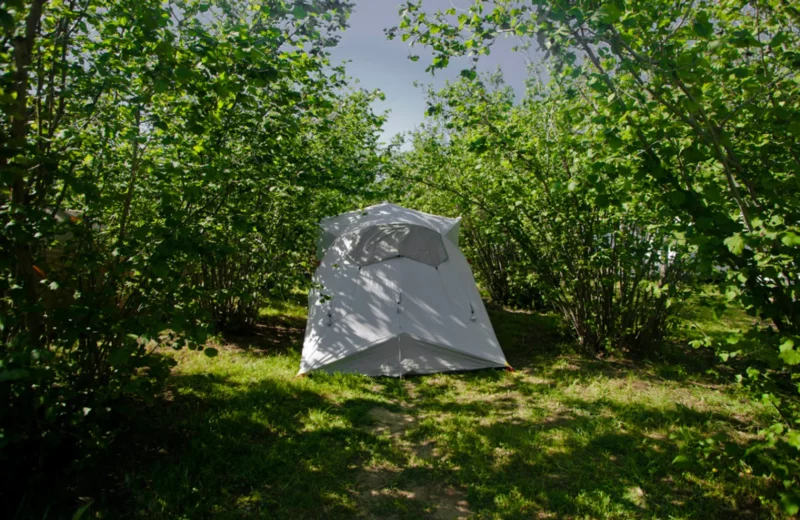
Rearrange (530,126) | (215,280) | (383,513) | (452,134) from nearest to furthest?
(383,513), (530,126), (215,280), (452,134)

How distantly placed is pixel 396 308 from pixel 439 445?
2.19 meters

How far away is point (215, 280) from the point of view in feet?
21.8

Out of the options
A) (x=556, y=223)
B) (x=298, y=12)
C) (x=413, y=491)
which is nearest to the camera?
(x=298, y=12)

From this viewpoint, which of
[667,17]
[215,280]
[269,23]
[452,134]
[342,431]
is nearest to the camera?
[667,17]

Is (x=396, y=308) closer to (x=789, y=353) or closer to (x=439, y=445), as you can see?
(x=439, y=445)

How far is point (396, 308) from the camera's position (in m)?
5.82

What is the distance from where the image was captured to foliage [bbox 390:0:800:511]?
2.34m

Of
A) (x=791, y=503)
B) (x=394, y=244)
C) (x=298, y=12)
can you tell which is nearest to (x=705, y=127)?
(x=791, y=503)

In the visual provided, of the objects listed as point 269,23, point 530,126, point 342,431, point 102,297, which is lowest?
point 342,431

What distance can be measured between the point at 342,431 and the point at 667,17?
3.94m

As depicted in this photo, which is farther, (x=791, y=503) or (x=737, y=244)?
(x=791, y=503)

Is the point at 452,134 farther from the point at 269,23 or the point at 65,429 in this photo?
the point at 65,429

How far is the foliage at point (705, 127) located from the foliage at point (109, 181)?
135cm

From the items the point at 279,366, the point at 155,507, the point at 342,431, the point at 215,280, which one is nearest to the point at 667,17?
the point at 342,431
